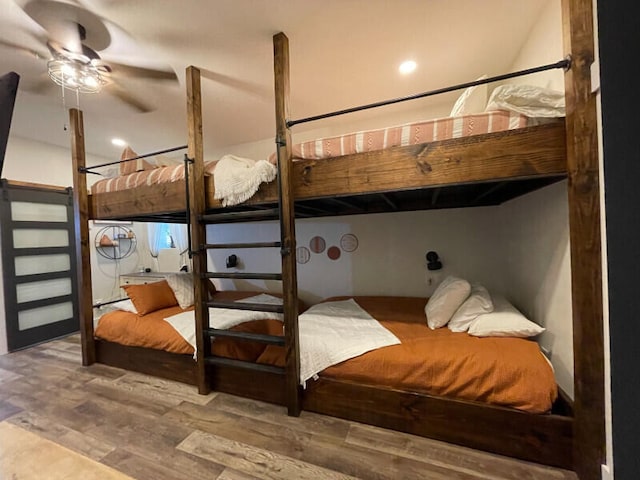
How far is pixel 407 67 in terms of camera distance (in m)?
2.18

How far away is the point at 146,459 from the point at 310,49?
9.30 ft

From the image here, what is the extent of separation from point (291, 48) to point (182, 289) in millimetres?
2549

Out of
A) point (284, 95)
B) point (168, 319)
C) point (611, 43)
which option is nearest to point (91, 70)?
point (284, 95)

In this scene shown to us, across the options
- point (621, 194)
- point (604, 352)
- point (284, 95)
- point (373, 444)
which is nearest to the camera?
point (621, 194)

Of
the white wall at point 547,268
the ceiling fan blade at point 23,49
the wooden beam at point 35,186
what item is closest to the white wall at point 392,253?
the white wall at point 547,268

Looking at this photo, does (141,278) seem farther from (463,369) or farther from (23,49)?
(463,369)

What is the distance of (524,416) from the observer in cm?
135

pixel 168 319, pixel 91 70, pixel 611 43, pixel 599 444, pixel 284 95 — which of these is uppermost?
pixel 91 70

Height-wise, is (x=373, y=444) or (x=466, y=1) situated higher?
(x=466, y=1)

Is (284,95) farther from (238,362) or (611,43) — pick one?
(238,362)

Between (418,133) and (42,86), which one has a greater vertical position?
(42,86)

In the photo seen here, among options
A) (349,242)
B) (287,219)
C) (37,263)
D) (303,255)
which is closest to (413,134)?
(287,219)

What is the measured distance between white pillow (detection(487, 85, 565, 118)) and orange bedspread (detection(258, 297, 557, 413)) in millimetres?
1286

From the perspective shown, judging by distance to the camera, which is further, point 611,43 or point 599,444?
point 599,444
